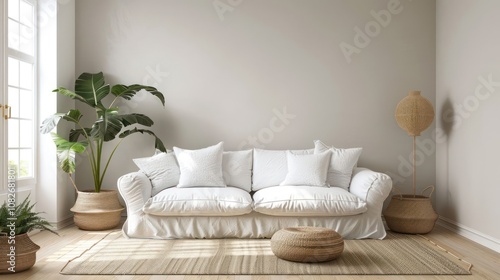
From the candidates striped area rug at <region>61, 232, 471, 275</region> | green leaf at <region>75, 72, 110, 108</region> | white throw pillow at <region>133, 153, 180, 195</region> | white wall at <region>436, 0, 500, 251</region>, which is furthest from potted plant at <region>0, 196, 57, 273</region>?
white wall at <region>436, 0, 500, 251</region>

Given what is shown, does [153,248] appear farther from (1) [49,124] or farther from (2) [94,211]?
(1) [49,124]

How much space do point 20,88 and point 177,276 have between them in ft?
8.95

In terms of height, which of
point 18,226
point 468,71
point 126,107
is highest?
point 468,71

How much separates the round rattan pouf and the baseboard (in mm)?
1553

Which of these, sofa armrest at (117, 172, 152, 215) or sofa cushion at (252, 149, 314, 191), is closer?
sofa armrest at (117, 172, 152, 215)

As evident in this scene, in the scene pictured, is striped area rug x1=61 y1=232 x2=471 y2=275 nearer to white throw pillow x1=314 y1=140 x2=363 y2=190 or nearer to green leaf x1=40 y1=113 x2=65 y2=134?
white throw pillow x1=314 y1=140 x2=363 y2=190

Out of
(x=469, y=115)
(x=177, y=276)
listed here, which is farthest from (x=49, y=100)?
(x=469, y=115)

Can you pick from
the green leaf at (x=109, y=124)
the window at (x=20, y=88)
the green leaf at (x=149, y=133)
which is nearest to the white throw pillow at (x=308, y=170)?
the green leaf at (x=149, y=133)

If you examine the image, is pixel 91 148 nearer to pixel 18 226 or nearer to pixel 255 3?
pixel 18 226

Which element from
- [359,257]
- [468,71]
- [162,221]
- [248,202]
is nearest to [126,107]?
[162,221]

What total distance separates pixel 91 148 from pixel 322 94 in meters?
2.65

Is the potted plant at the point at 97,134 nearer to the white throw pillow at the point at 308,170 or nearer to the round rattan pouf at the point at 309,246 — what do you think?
the white throw pillow at the point at 308,170

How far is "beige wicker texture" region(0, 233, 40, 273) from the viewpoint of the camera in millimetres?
3281

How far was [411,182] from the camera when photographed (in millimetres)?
5566
